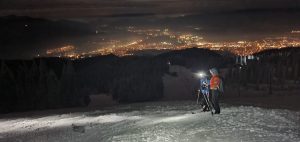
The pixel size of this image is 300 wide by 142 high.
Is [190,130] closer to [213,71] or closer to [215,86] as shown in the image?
[213,71]

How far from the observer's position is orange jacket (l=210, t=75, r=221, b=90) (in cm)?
2288

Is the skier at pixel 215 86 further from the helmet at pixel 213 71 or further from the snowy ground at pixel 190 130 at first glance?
A: the snowy ground at pixel 190 130

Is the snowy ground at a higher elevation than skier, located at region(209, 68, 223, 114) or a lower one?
lower

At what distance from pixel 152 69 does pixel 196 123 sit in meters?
103

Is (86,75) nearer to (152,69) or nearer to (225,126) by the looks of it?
(152,69)

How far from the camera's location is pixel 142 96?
355ft

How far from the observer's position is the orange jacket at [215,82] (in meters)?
22.9

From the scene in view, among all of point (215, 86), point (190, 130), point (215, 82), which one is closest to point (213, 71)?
point (215, 82)

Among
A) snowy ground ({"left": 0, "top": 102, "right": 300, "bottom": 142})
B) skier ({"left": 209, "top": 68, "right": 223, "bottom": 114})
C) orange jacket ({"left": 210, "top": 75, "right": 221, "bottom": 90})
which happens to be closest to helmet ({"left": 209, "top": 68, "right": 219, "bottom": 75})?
skier ({"left": 209, "top": 68, "right": 223, "bottom": 114})

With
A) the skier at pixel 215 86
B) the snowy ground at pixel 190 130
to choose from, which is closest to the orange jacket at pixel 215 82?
the skier at pixel 215 86

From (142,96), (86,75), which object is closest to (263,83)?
(142,96)

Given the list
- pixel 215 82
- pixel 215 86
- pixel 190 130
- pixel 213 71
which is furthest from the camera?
pixel 215 86

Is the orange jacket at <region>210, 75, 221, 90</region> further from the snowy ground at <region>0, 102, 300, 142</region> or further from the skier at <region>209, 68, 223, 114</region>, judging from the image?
the snowy ground at <region>0, 102, 300, 142</region>

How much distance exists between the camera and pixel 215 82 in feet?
75.5
